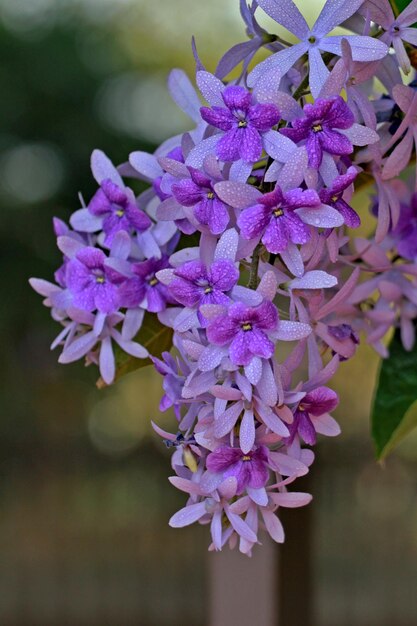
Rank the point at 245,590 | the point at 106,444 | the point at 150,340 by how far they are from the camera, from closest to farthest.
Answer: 1. the point at 150,340
2. the point at 245,590
3. the point at 106,444

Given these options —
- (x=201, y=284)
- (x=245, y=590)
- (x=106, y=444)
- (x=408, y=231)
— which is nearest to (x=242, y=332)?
(x=201, y=284)

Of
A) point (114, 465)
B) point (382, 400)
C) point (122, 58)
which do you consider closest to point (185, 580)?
point (114, 465)

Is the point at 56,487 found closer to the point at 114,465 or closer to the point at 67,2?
the point at 114,465

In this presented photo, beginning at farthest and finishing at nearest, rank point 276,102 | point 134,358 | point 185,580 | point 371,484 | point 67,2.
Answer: point 185,580 < point 371,484 < point 67,2 < point 134,358 < point 276,102

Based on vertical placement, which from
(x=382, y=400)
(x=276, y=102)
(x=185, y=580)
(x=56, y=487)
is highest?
(x=276, y=102)

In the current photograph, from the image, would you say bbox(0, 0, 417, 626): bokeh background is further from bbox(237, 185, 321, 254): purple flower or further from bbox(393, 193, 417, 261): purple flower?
bbox(237, 185, 321, 254): purple flower

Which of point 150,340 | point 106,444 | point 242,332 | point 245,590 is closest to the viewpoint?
point 242,332

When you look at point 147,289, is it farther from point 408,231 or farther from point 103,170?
point 408,231
